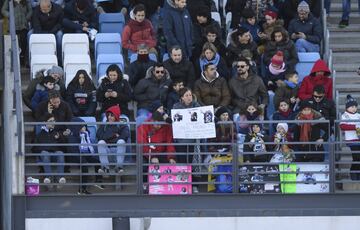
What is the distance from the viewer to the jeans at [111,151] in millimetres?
25766

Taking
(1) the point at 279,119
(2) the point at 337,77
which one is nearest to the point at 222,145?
(1) the point at 279,119

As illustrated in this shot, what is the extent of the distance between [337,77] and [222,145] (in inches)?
116

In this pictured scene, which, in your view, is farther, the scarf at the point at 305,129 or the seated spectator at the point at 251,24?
the seated spectator at the point at 251,24

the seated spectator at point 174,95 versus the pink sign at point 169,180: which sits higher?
the seated spectator at point 174,95

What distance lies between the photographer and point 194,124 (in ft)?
84.9

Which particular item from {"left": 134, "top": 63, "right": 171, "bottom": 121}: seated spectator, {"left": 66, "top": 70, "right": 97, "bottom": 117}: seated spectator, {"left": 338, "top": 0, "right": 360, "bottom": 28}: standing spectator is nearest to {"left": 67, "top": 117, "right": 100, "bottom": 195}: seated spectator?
{"left": 66, "top": 70, "right": 97, "bottom": 117}: seated spectator

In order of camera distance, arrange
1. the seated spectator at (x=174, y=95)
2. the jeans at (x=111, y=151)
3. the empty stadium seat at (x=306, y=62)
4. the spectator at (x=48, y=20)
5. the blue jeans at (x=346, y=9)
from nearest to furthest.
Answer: the jeans at (x=111, y=151)
the seated spectator at (x=174, y=95)
the empty stadium seat at (x=306, y=62)
the spectator at (x=48, y=20)
the blue jeans at (x=346, y=9)

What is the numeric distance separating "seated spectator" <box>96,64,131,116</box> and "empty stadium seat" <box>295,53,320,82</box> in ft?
8.99

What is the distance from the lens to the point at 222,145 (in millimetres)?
26016

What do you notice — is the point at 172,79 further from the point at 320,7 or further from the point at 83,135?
the point at 320,7

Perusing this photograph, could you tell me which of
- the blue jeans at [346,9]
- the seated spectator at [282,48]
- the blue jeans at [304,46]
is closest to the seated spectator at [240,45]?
the seated spectator at [282,48]

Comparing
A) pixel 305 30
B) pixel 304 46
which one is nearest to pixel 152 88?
pixel 304 46

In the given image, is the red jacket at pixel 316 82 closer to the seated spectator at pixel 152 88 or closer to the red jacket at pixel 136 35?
the seated spectator at pixel 152 88

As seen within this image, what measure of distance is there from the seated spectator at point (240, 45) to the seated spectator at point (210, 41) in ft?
0.35
